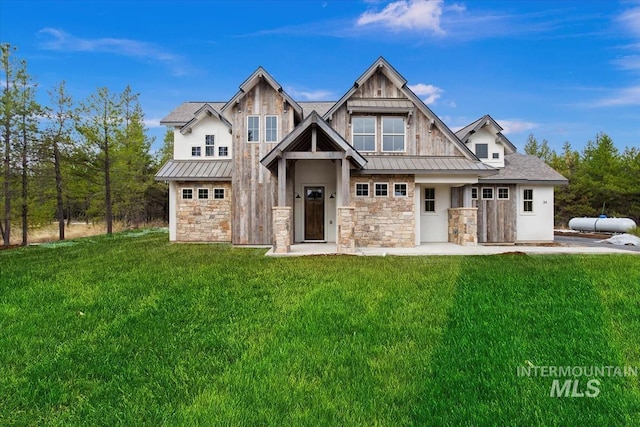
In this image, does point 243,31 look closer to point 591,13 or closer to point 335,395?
point 591,13

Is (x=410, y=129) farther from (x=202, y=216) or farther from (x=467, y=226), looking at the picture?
(x=202, y=216)

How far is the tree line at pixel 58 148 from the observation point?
1966 centimetres

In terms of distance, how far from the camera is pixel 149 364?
12.2 ft

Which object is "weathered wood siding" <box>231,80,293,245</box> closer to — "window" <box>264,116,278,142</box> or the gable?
"window" <box>264,116,278,142</box>

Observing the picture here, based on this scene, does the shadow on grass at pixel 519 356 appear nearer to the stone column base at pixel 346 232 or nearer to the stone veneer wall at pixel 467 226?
the stone column base at pixel 346 232

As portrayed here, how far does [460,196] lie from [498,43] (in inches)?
323

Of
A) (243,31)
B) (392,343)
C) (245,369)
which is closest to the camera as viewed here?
(245,369)

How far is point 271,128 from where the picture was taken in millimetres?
15297

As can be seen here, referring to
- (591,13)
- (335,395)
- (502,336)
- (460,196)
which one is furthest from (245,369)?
(591,13)

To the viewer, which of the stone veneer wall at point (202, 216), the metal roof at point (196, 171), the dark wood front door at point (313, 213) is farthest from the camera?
the stone veneer wall at point (202, 216)

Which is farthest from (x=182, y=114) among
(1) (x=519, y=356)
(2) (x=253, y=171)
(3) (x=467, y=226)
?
(1) (x=519, y=356)

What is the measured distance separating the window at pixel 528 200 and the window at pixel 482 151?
246cm

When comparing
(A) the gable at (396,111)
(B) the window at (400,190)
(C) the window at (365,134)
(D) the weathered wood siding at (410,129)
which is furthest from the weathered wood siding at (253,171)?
(B) the window at (400,190)

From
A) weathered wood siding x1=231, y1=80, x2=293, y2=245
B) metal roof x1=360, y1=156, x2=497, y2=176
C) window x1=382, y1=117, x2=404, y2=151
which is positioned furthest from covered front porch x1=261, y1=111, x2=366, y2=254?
window x1=382, y1=117, x2=404, y2=151
